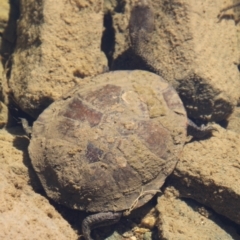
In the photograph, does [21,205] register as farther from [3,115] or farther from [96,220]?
[3,115]

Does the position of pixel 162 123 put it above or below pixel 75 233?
above

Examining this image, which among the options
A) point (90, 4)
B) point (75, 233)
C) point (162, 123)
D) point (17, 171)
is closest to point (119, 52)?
point (90, 4)

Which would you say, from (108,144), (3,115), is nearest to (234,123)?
(108,144)

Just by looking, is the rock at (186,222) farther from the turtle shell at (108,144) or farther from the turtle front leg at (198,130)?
the turtle front leg at (198,130)

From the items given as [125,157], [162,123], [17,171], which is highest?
[162,123]

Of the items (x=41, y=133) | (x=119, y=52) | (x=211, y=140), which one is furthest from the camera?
(x=119, y=52)

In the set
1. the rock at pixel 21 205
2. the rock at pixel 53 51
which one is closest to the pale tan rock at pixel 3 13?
the rock at pixel 53 51

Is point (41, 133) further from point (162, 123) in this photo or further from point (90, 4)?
point (90, 4)
